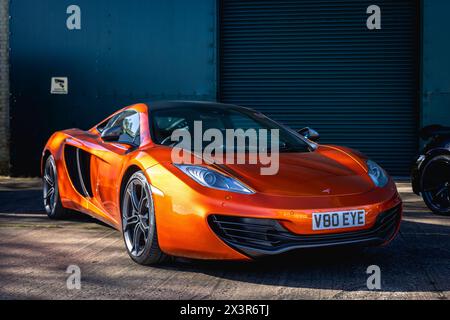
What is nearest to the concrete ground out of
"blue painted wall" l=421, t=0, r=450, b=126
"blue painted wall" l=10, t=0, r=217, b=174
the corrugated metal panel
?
"blue painted wall" l=421, t=0, r=450, b=126

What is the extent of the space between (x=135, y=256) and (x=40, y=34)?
8.00 m

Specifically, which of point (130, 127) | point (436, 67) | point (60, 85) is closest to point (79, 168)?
point (130, 127)

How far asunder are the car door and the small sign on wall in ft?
20.4

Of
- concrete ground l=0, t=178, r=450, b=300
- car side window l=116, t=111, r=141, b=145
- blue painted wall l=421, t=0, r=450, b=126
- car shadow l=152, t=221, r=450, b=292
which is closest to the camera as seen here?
concrete ground l=0, t=178, r=450, b=300

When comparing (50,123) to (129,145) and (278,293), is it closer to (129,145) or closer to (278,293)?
(129,145)

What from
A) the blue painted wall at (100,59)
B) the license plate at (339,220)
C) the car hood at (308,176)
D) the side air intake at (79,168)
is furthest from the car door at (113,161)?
the blue painted wall at (100,59)

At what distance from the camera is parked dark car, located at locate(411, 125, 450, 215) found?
263 inches

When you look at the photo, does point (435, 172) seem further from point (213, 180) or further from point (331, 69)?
point (331, 69)

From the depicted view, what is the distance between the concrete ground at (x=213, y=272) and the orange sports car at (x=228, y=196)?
0.19m

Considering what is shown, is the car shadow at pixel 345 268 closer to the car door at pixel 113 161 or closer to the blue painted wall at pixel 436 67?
the car door at pixel 113 161

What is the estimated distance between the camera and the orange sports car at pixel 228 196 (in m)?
3.92

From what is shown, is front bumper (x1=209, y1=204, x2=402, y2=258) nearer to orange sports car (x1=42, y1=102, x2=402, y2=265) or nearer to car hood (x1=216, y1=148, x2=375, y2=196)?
orange sports car (x1=42, y1=102, x2=402, y2=265)

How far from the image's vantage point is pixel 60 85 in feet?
37.8

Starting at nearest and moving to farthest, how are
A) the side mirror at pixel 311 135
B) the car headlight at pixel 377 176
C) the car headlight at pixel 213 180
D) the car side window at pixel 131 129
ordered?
1. the car headlight at pixel 213 180
2. the car headlight at pixel 377 176
3. the car side window at pixel 131 129
4. the side mirror at pixel 311 135
